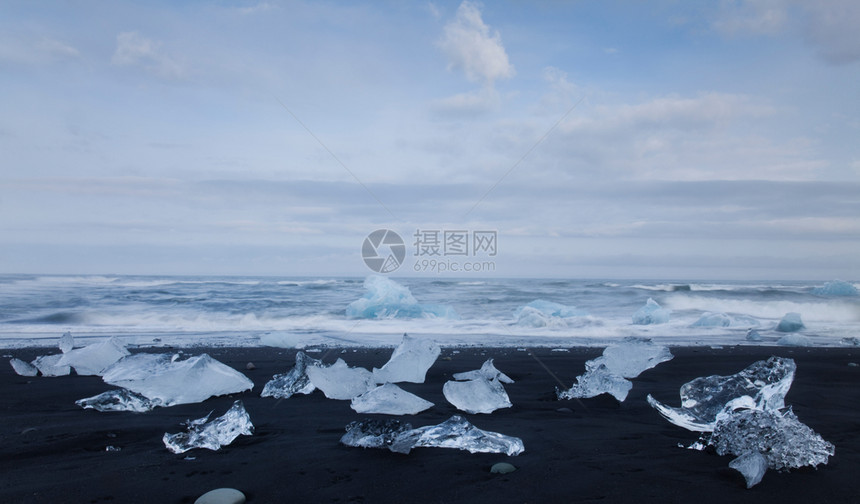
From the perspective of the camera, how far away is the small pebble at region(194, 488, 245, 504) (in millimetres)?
1928

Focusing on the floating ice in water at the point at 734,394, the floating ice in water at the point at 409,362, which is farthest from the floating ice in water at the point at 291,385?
the floating ice in water at the point at 734,394

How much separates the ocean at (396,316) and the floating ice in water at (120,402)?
4.66 meters

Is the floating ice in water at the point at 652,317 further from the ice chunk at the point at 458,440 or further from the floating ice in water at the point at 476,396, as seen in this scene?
the ice chunk at the point at 458,440

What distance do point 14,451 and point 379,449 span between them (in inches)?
68.5

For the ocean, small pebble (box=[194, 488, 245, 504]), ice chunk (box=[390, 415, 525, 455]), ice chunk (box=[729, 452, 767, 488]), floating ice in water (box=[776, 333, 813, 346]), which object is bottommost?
the ocean

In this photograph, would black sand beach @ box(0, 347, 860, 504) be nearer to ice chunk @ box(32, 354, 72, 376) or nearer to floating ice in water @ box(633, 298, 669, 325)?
ice chunk @ box(32, 354, 72, 376)

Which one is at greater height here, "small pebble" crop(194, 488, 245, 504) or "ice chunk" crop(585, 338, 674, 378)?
"ice chunk" crop(585, 338, 674, 378)

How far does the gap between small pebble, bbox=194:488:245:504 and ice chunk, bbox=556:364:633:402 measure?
8.15 ft

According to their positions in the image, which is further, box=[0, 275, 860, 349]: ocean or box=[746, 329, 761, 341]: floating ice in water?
box=[0, 275, 860, 349]: ocean

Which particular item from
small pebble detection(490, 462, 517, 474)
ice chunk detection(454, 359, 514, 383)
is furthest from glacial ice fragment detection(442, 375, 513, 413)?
small pebble detection(490, 462, 517, 474)

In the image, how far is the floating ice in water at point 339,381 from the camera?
12.3ft

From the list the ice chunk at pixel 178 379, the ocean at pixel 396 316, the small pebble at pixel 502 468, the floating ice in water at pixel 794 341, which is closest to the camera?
the small pebble at pixel 502 468

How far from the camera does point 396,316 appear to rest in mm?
13625

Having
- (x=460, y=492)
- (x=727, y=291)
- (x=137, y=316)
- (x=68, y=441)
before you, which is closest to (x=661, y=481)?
(x=460, y=492)
